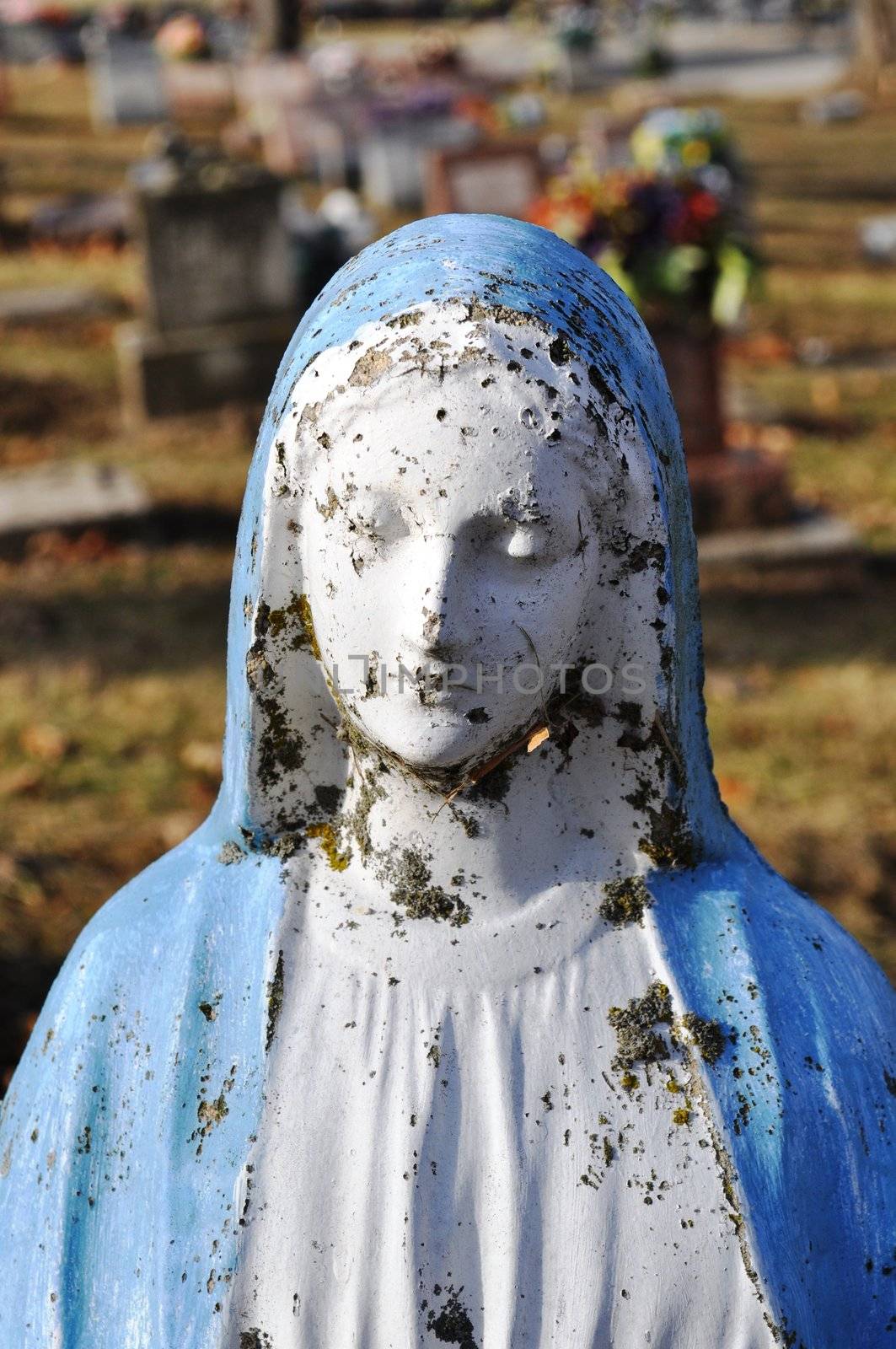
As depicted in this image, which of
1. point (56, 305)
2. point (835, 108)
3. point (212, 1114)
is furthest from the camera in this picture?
point (835, 108)

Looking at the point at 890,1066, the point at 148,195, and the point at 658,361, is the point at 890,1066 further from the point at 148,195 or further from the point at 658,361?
the point at 148,195

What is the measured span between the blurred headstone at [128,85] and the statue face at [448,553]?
2016cm

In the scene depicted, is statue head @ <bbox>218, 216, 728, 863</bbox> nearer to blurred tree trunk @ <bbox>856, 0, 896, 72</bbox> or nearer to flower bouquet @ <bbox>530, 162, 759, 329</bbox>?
flower bouquet @ <bbox>530, 162, 759, 329</bbox>

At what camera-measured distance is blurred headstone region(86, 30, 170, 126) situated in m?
20.1

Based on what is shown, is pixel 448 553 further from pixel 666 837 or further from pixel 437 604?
pixel 666 837

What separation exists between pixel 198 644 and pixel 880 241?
26.1ft

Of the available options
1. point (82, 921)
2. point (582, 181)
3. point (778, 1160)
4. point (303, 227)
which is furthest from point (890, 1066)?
point (303, 227)

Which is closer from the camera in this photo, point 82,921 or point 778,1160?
point 778,1160

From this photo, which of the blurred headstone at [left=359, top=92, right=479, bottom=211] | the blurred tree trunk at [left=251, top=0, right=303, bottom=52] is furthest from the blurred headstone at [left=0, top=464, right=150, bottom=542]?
the blurred tree trunk at [left=251, top=0, right=303, bottom=52]

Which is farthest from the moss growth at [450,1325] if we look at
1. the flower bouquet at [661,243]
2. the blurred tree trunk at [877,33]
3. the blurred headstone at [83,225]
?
the blurred tree trunk at [877,33]

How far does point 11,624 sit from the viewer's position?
21.0 ft

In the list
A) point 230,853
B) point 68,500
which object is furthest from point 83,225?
point 230,853

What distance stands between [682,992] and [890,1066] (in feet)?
0.90

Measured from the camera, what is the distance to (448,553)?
1.55 meters
